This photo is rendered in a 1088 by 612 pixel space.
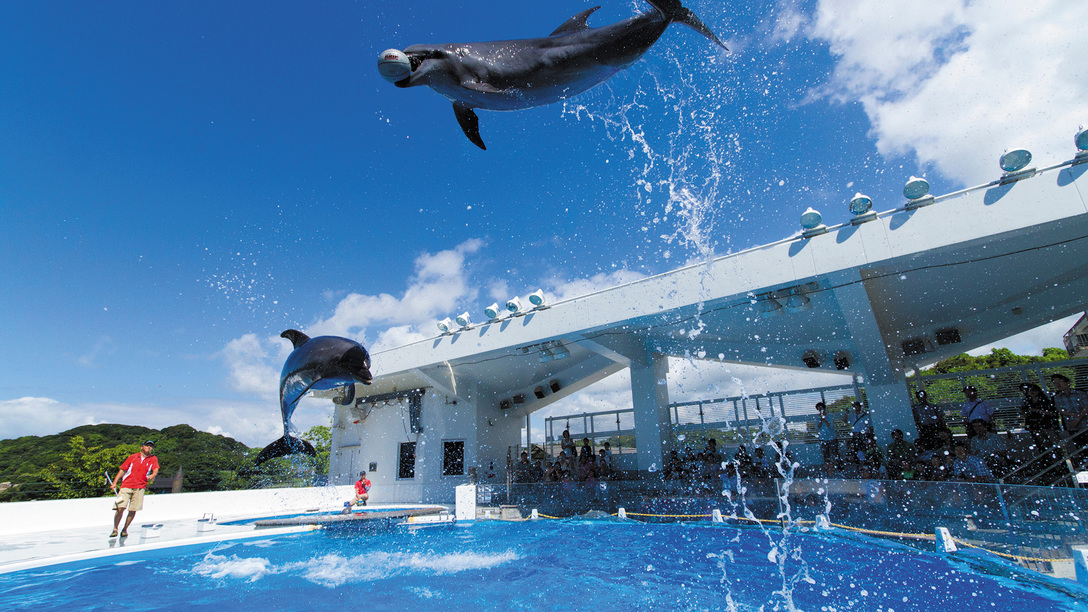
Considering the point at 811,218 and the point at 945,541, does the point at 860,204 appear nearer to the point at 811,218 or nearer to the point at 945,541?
the point at 811,218

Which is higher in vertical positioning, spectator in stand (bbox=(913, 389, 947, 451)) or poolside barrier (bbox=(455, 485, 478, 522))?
spectator in stand (bbox=(913, 389, 947, 451))

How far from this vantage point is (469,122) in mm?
3197

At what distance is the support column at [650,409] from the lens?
1210 centimetres

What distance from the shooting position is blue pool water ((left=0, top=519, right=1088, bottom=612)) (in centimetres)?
466

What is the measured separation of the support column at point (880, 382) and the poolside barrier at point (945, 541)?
3746mm

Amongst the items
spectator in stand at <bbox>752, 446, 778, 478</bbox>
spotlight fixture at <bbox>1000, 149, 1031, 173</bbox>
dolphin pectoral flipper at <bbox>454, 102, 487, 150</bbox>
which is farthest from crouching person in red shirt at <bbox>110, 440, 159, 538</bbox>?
spotlight fixture at <bbox>1000, 149, 1031, 173</bbox>

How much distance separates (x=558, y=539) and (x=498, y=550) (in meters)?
1.16

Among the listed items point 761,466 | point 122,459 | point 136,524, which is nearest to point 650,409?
point 761,466

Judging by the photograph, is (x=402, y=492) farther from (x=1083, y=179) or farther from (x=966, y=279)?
(x=1083, y=179)

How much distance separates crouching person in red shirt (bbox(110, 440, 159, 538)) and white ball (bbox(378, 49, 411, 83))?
7377 millimetres

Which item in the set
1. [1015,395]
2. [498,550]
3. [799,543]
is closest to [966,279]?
[1015,395]

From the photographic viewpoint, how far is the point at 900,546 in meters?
6.35

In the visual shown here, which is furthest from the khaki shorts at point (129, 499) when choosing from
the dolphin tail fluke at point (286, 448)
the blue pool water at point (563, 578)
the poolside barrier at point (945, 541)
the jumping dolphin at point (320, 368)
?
the poolside barrier at point (945, 541)

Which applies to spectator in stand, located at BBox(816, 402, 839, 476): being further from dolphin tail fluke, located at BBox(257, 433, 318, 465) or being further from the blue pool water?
dolphin tail fluke, located at BBox(257, 433, 318, 465)
